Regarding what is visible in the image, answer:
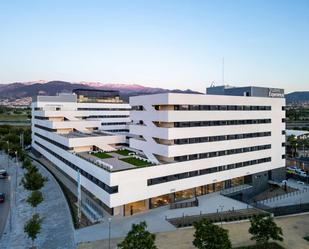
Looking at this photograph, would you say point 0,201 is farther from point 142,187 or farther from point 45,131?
point 45,131

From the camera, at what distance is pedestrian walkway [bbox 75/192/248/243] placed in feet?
125

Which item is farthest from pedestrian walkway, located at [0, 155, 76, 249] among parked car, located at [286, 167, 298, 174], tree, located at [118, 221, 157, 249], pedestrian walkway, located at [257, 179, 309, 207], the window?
parked car, located at [286, 167, 298, 174]

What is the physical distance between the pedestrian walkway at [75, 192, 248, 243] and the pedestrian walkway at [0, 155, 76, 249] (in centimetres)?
206

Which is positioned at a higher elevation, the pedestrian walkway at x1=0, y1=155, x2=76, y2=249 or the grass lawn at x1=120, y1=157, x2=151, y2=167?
the grass lawn at x1=120, y1=157, x2=151, y2=167

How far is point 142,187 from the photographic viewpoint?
45.6m

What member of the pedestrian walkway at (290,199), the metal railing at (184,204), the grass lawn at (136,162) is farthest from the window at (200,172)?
the pedestrian walkway at (290,199)

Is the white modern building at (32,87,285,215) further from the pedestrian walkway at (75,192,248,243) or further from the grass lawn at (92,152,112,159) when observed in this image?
the pedestrian walkway at (75,192,248,243)

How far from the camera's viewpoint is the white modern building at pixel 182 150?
151 feet

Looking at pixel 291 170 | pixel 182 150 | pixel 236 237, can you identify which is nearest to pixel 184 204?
pixel 182 150

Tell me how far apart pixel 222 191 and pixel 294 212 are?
14.1 m

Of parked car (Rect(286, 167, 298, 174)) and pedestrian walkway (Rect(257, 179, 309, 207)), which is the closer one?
pedestrian walkway (Rect(257, 179, 309, 207))

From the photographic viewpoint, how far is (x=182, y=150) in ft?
167

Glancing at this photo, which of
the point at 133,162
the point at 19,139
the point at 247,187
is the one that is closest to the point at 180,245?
the point at 133,162

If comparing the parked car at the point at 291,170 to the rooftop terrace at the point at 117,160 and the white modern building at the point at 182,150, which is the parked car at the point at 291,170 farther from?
the rooftop terrace at the point at 117,160
